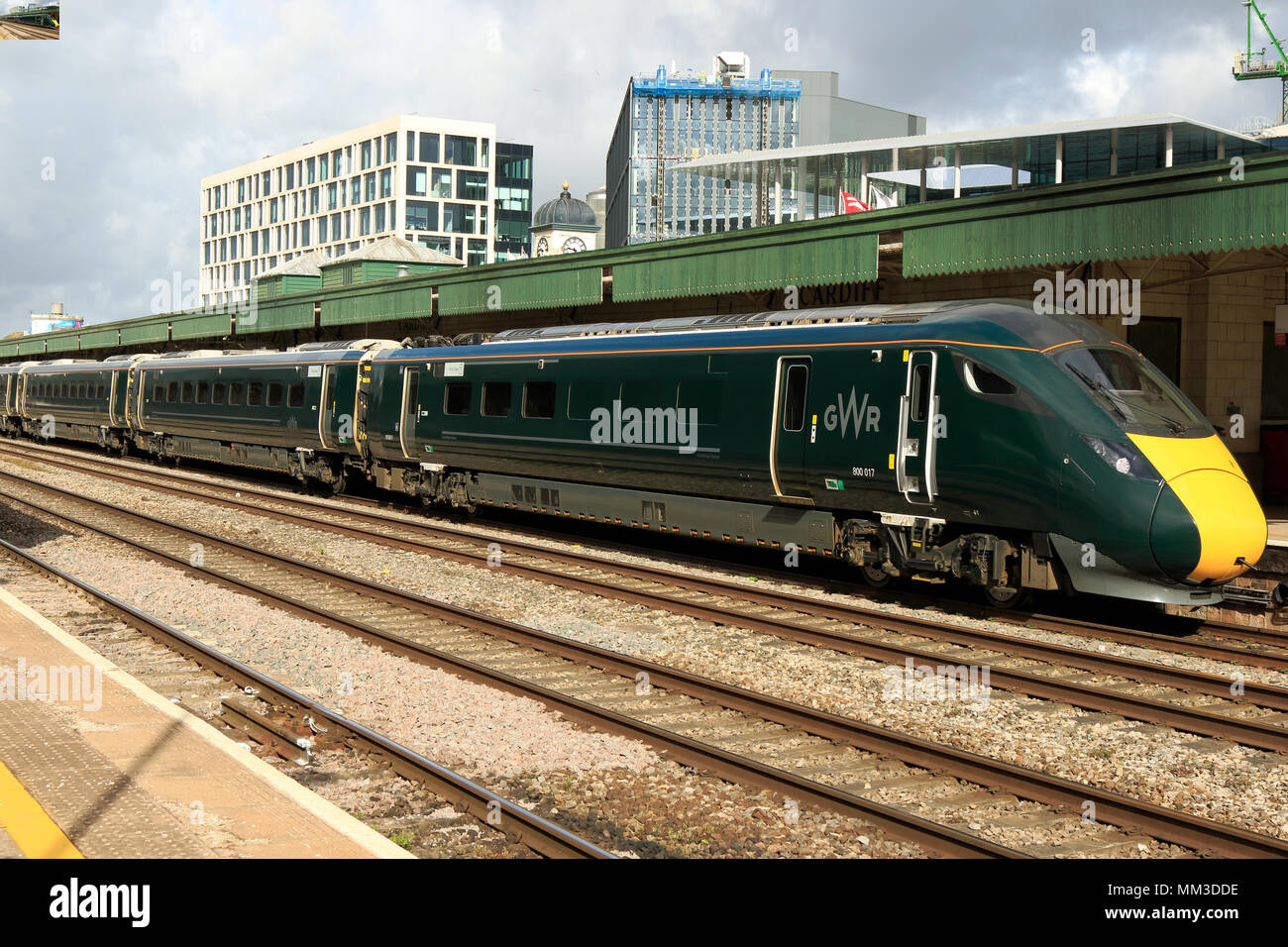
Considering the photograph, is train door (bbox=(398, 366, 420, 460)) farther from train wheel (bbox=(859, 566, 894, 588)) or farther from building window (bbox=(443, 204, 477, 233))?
building window (bbox=(443, 204, 477, 233))

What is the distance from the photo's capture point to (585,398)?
18.4 metres

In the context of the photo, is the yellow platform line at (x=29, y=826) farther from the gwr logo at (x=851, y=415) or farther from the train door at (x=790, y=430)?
the train door at (x=790, y=430)

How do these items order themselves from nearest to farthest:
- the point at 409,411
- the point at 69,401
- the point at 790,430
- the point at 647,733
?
the point at 647,733 → the point at 790,430 → the point at 409,411 → the point at 69,401

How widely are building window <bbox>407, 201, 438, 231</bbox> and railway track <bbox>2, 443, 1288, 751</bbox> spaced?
335 feet

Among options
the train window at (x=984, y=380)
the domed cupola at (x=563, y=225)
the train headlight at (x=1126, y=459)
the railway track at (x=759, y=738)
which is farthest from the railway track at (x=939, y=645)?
the domed cupola at (x=563, y=225)

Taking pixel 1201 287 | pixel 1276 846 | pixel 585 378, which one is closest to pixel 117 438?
pixel 585 378

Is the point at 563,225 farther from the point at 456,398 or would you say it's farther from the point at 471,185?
the point at 456,398

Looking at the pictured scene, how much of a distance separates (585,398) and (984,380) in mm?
7382

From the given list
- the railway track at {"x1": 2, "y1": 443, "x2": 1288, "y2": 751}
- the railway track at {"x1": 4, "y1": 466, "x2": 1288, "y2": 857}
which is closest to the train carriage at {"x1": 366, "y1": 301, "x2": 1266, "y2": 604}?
the railway track at {"x1": 2, "y1": 443, "x2": 1288, "y2": 751}

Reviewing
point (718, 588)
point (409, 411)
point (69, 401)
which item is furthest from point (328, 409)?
point (69, 401)

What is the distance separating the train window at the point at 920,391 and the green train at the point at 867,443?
21 millimetres

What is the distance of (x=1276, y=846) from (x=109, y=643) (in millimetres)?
10714

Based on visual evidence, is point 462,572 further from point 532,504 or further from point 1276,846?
point 1276,846

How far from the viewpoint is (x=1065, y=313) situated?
13.2m
